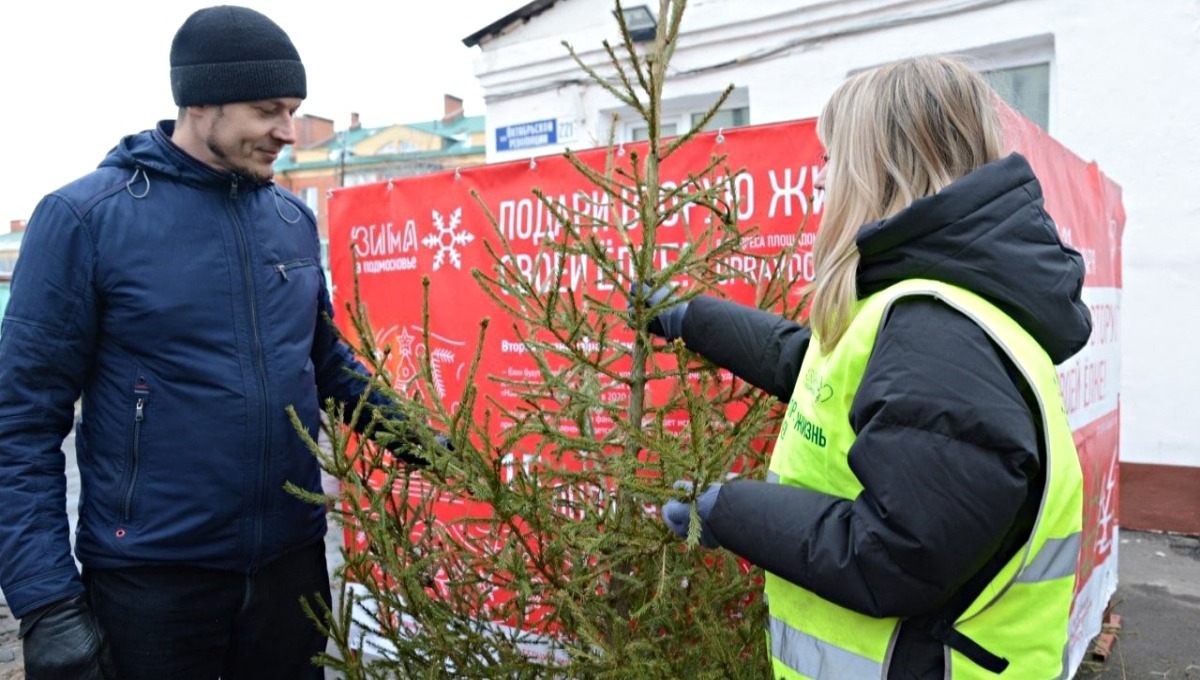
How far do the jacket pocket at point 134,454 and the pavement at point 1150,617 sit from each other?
1.62 meters

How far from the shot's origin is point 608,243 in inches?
135

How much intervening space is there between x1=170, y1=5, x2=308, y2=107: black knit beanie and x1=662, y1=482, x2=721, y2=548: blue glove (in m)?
1.43

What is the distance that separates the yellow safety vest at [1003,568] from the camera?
4.35 ft

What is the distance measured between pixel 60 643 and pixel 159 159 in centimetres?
113

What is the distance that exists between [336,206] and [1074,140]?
4798 millimetres

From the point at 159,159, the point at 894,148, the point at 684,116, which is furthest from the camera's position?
the point at 684,116

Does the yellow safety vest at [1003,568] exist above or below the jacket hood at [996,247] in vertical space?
below

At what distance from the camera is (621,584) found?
7.06 feet

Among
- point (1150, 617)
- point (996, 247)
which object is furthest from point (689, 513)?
point (1150, 617)

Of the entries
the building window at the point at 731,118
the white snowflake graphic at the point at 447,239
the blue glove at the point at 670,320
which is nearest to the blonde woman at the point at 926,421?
the blue glove at the point at 670,320

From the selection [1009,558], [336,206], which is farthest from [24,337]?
[336,206]

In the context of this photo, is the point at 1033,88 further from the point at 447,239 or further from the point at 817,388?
the point at 817,388

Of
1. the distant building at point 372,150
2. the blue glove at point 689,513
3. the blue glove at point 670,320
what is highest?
the distant building at point 372,150

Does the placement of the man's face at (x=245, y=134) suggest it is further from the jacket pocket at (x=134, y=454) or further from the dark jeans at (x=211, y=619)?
the dark jeans at (x=211, y=619)
